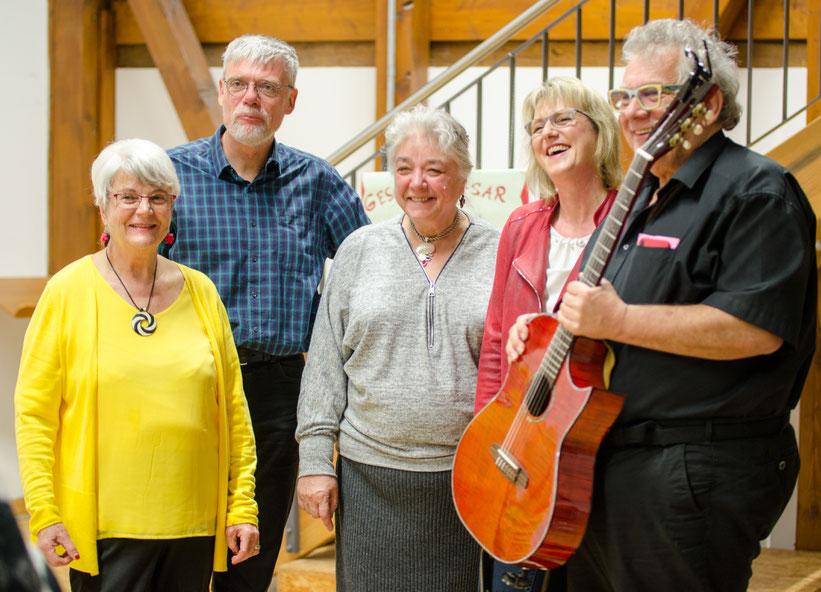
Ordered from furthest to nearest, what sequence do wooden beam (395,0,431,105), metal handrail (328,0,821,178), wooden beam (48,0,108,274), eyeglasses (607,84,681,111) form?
1. wooden beam (48,0,108,274)
2. wooden beam (395,0,431,105)
3. metal handrail (328,0,821,178)
4. eyeglasses (607,84,681,111)

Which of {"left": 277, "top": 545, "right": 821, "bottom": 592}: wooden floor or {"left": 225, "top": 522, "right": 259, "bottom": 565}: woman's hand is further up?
{"left": 225, "top": 522, "right": 259, "bottom": 565}: woman's hand

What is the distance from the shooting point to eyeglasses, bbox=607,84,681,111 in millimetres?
1460

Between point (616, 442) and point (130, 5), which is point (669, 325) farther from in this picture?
point (130, 5)

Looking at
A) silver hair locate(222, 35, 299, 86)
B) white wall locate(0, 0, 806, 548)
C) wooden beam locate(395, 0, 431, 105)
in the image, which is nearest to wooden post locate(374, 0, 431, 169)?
wooden beam locate(395, 0, 431, 105)

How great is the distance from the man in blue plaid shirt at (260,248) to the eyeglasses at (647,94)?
1056mm

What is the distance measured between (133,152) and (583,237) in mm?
964

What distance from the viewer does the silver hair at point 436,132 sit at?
A: 1960 millimetres

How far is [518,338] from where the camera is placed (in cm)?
160

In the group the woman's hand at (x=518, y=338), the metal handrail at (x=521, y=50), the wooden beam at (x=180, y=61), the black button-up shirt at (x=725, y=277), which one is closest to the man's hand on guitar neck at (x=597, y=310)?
the black button-up shirt at (x=725, y=277)

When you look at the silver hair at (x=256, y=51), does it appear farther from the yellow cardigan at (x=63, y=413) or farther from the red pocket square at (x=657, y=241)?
the red pocket square at (x=657, y=241)

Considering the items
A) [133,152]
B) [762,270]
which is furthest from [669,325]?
[133,152]

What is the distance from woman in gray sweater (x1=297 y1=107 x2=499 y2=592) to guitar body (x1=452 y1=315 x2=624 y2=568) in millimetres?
257

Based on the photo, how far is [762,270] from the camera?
133cm

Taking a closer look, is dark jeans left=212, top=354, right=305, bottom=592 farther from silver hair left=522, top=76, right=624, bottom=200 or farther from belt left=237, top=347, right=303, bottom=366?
silver hair left=522, top=76, right=624, bottom=200
